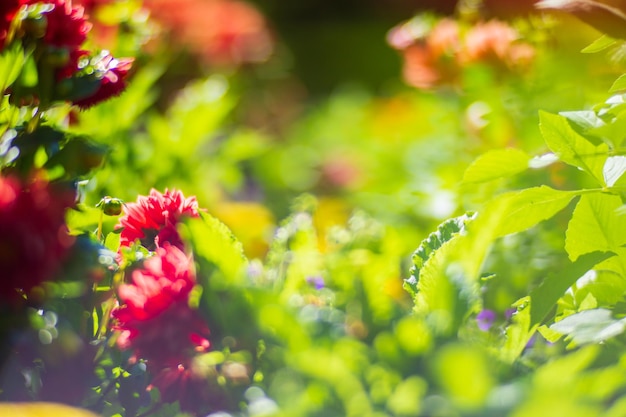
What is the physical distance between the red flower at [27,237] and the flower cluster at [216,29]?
3.86 ft

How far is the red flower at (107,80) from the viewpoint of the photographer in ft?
1.75

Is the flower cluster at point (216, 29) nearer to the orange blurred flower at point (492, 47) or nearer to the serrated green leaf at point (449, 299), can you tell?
the orange blurred flower at point (492, 47)

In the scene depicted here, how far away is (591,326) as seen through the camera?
47cm

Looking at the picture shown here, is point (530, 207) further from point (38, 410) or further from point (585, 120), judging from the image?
point (38, 410)

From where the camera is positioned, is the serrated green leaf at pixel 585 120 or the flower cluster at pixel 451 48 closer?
the serrated green leaf at pixel 585 120

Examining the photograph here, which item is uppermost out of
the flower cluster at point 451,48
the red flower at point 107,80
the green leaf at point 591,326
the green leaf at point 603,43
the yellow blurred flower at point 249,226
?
the red flower at point 107,80

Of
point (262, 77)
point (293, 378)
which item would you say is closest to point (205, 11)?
point (262, 77)

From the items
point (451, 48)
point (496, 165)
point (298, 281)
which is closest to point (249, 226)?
point (451, 48)

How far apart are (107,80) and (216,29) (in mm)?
1406

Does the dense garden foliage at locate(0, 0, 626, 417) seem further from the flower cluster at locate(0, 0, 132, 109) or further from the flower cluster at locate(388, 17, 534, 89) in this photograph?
the flower cluster at locate(388, 17, 534, 89)

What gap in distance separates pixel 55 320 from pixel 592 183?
0.52 meters

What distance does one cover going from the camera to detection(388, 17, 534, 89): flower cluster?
1120mm

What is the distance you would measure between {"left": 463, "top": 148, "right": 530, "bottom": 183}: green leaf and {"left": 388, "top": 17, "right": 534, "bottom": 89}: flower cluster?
482mm

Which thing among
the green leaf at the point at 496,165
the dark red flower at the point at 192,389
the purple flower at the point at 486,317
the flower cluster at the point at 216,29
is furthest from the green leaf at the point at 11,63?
the flower cluster at the point at 216,29
